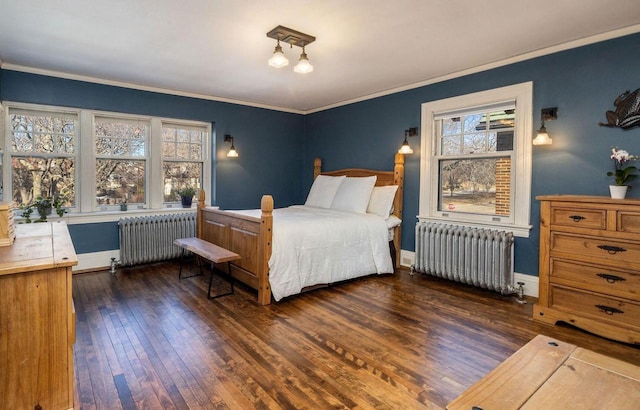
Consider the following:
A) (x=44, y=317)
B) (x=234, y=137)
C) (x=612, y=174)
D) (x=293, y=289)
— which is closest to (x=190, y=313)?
(x=293, y=289)

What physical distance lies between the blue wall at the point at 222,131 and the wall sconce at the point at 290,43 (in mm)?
2568

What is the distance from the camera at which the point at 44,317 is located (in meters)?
1.57

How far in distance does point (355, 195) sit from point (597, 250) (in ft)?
8.61

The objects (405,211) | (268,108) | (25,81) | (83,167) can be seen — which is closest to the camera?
(25,81)

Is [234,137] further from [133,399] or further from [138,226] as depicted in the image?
[133,399]

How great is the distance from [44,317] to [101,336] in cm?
124

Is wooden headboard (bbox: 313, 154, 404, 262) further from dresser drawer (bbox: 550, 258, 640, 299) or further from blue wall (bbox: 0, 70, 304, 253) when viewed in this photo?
dresser drawer (bbox: 550, 258, 640, 299)

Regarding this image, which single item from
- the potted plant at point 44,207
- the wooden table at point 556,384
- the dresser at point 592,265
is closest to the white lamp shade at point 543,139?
the dresser at point 592,265

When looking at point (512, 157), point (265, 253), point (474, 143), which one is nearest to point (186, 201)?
point (265, 253)

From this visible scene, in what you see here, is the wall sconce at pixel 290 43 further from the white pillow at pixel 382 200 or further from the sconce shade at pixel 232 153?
the sconce shade at pixel 232 153

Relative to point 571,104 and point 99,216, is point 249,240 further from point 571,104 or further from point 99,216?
point 571,104

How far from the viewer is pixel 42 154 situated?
4156 millimetres

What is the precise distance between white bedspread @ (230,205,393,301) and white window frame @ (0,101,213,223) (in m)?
1.88

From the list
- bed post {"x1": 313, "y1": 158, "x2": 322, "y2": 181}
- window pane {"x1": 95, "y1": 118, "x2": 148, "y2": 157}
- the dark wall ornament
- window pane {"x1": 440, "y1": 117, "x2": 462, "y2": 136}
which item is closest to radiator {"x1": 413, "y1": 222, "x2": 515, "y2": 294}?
window pane {"x1": 440, "y1": 117, "x2": 462, "y2": 136}
